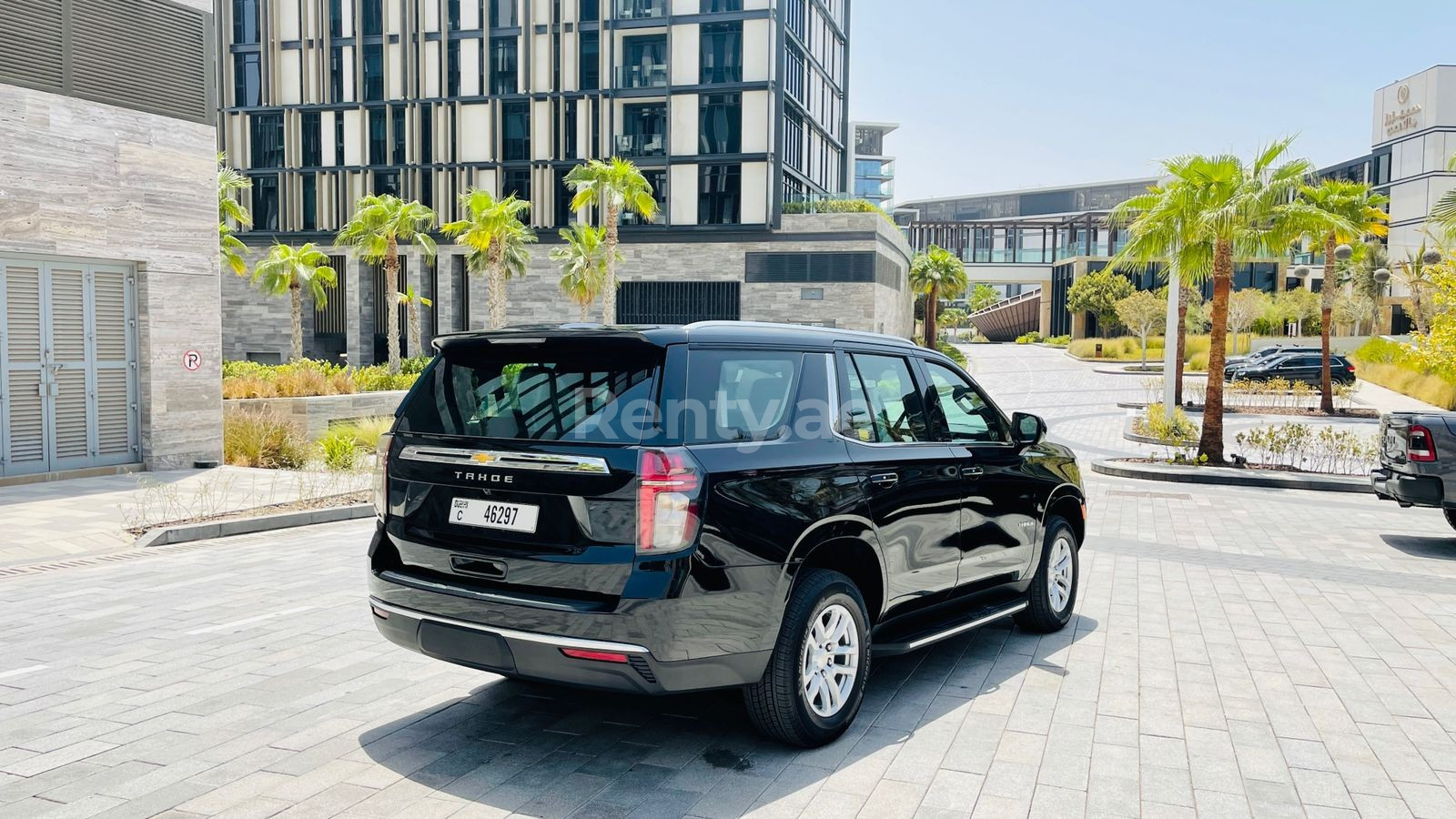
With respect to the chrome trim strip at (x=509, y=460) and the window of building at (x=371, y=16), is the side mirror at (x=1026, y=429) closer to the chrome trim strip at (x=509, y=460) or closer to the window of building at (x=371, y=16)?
the chrome trim strip at (x=509, y=460)

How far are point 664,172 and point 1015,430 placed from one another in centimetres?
4665

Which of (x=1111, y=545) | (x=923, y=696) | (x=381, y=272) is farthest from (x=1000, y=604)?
(x=381, y=272)

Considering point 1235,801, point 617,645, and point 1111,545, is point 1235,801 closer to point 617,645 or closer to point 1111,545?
point 617,645

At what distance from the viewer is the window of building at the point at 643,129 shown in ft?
169

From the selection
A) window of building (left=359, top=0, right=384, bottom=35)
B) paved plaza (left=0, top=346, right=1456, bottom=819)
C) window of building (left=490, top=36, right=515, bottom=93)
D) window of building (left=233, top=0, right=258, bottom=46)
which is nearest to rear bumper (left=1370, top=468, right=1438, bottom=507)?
paved plaza (left=0, top=346, right=1456, bottom=819)

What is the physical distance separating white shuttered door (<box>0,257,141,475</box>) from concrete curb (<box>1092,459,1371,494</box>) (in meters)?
14.9

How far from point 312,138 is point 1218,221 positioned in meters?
49.8

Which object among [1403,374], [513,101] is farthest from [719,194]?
Answer: [1403,374]

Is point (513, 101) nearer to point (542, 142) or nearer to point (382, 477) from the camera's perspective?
point (542, 142)

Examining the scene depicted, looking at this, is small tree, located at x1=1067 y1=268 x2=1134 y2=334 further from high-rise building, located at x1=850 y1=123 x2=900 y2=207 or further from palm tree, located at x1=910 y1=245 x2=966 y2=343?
high-rise building, located at x1=850 y1=123 x2=900 y2=207

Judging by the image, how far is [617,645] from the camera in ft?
13.1

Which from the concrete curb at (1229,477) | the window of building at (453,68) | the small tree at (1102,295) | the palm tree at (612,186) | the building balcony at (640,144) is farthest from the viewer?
the small tree at (1102,295)

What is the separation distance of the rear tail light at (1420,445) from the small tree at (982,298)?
121338 mm

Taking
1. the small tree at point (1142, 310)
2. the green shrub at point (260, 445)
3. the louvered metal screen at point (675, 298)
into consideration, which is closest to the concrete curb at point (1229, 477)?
the green shrub at point (260, 445)
